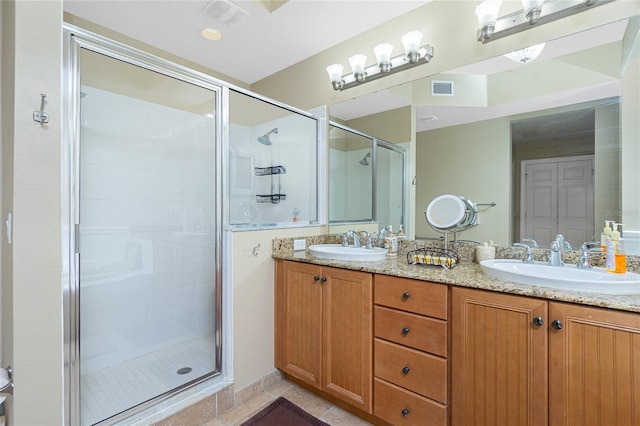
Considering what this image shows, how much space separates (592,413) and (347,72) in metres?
2.27

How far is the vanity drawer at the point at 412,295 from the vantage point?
4.45 feet

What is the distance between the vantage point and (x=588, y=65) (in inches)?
56.5

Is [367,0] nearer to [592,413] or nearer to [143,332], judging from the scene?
[592,413]

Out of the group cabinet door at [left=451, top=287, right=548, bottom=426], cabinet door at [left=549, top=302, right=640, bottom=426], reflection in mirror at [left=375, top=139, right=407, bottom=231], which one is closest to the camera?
cabinet door at [left=549, top=302, right=640, bottom=426]

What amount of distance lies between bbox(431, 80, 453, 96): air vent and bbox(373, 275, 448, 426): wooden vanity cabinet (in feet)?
3.86

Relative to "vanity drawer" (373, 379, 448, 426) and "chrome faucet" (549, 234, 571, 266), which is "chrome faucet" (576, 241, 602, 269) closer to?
"chrome faucet" (549, 234, 571, 266)

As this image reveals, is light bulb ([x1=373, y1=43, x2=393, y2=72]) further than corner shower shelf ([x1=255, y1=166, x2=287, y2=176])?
No

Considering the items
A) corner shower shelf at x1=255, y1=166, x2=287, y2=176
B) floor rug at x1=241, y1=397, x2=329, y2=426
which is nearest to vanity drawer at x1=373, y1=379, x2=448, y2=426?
floor rug at x1=241, y1=397, x2=329, y2=426

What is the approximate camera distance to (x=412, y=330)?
144 cm

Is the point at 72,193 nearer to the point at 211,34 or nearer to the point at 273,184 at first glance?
the point at 273,184

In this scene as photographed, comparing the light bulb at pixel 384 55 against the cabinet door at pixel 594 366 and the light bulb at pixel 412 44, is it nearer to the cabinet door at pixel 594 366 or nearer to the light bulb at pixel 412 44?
the light bulb at pixel 412 44

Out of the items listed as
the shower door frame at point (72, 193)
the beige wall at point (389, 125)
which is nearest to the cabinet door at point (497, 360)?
the beige wall at point (389, 125)

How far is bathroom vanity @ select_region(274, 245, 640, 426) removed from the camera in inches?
40.6

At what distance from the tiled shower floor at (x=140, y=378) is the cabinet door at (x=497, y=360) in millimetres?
1438
